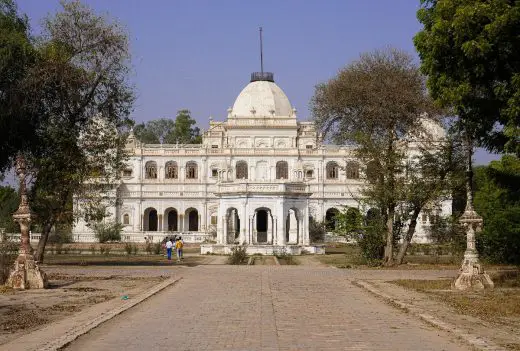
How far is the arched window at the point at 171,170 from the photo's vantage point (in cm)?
8388

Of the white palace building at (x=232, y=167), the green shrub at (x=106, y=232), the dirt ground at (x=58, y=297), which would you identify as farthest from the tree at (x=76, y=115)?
the white palace building at (x=232, y=167)

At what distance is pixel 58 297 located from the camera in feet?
61.0

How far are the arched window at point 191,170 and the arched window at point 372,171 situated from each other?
2018 inches

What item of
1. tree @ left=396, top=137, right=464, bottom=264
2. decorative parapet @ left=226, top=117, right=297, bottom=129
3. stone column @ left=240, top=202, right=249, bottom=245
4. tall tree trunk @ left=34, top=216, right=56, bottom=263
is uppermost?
decorative parapet @ left=226, top=117, right=297, bottom=129

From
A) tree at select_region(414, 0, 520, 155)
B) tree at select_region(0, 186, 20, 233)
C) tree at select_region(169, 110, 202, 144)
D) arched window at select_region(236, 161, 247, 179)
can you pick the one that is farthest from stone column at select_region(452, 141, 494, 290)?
tree at select_region(169, 110, 202, 144)

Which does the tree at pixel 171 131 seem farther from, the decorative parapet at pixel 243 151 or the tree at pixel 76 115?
the tree at pixel 76 115

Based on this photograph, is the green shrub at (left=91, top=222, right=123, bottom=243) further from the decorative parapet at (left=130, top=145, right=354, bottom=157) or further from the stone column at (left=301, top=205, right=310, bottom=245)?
the decorative parapet at (left=130, top=145, right=354, bottom=157)

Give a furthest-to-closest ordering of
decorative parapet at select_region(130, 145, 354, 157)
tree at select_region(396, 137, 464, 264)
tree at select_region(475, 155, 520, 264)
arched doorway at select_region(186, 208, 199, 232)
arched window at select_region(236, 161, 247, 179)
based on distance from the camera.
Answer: arched doorway at select_region(186, 208, 199, 232) → arched window at select_region(236, 161, 247, 179) → decorative parapet at select_region(130, 145, 354, 157) → tree at select_region(475, 155, 520, 264) → tree at select_region(396, 137, 464, 264)

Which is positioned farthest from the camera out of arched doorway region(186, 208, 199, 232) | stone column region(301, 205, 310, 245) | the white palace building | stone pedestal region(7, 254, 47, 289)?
arched doorway region(186, 208, 199, 232)

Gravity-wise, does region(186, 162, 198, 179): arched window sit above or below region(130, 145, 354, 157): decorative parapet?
below

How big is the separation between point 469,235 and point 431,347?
10252 millimetres

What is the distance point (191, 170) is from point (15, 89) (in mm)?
57931

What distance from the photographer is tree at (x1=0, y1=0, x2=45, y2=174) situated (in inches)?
1028

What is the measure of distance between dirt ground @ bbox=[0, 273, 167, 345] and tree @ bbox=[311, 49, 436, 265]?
11.8 metres
